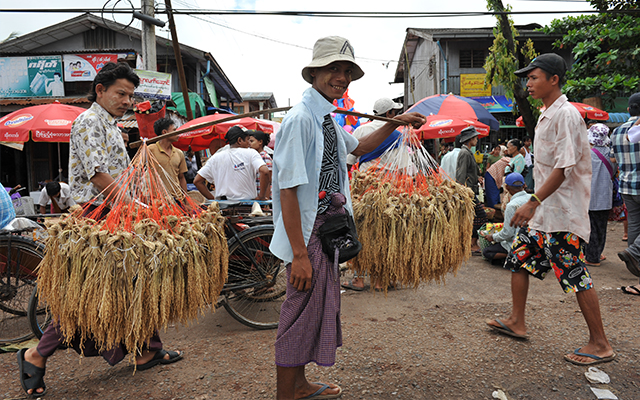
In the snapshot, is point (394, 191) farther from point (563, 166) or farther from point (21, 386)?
point (21, 386)

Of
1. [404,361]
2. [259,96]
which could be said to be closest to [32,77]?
[404,361]

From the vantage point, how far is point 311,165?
6.83 feet

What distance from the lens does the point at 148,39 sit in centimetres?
914

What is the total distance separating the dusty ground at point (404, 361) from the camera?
2.54 metres

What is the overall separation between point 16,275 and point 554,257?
4.18m

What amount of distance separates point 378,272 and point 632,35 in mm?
12385

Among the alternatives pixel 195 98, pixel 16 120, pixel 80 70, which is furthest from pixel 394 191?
Answer: pixel 80 70

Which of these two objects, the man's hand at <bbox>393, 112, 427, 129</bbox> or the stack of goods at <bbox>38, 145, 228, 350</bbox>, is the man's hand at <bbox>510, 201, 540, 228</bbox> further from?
the stack of goods at <bbox>38, 145, 228, 350</bbox>

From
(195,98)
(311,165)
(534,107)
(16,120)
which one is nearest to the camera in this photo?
(311,165)

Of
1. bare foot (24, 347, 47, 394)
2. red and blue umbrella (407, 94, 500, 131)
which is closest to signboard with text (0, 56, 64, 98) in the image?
red and blue umbrella (407, 94, 500, 131)

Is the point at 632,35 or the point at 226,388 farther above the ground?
the point at 632,35

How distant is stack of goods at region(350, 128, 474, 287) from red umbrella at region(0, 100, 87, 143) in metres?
7.61

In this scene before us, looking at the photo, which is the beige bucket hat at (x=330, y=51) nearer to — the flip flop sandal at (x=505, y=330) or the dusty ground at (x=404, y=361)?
the dusty ground at (x=404, y=361)

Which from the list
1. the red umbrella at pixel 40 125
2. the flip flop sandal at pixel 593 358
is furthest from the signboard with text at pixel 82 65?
the flip flop sandal at pixel 593 358
